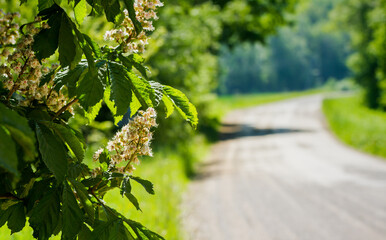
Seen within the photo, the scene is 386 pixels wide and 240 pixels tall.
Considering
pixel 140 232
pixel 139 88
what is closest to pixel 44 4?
pixel 139 88

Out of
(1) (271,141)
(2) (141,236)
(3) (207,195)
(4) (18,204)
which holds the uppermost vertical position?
(4) (18,204)

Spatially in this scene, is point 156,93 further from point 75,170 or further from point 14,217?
point 14,217

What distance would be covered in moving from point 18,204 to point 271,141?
781 inches

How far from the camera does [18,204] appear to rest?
158 centimetres

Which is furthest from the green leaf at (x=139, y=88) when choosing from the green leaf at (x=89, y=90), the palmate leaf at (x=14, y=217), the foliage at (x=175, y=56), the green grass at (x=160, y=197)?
the foliage at (x=175, y=56)

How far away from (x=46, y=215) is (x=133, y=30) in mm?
793

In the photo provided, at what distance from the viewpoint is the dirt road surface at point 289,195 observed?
8.20 m

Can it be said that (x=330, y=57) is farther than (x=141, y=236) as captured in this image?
Yes

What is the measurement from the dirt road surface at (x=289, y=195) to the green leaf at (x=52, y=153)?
6780 millimetres

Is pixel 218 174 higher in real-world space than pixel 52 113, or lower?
lower

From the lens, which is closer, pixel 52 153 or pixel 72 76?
pixel 52 153

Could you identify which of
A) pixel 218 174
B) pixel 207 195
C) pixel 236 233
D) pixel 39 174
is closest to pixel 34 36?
pixel 39 174

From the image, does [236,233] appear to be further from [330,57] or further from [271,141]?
[330,57]

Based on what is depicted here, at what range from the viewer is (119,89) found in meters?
1.44
